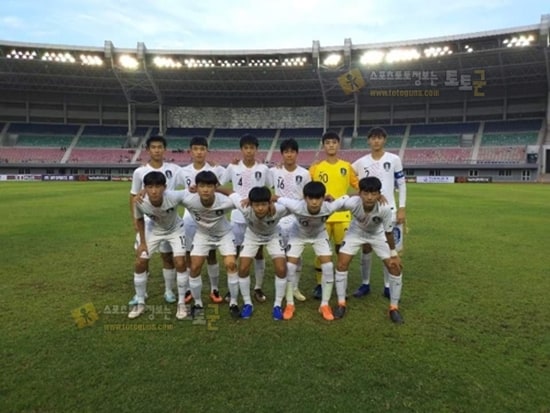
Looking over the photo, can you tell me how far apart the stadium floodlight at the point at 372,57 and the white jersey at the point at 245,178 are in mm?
38212

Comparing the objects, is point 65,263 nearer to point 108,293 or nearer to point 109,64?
point 108,293

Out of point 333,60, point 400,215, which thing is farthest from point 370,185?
point 333,60

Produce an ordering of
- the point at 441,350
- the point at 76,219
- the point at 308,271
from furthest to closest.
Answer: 1. the point at 76,219
2. the point at 308,271
3. the point at 441,350

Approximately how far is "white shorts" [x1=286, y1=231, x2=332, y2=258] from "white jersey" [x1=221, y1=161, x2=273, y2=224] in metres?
0.95

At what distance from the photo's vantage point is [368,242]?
4977 mm

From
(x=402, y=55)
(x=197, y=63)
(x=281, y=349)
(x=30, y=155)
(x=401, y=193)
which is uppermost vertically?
(x=402, y=55)

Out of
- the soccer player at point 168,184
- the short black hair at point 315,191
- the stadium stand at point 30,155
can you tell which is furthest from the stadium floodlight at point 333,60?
the short black hair at point 315,191

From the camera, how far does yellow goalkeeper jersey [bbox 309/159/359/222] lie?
5.58 m

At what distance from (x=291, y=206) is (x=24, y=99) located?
58943 mm

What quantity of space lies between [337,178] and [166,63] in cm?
4240

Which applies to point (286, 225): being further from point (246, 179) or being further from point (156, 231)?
point (156, 231)

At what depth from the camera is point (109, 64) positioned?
42219mm

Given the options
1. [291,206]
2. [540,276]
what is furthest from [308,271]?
[540,276]

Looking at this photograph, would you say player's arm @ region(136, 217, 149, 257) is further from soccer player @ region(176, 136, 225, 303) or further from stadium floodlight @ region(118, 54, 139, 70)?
stadium floodlight @ region(118, 54, 139, 70)
